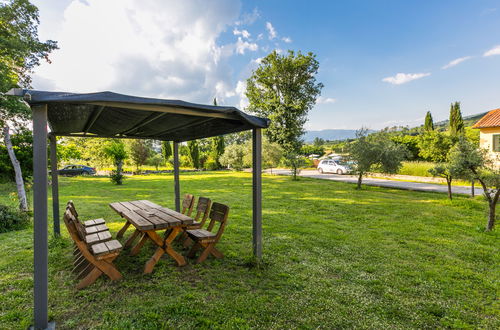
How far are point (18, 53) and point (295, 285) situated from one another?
9.03 m

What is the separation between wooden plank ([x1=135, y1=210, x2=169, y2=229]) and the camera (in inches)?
127

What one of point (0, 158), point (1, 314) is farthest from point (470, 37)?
point (0, 158)

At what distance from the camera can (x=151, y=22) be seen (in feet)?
28.8

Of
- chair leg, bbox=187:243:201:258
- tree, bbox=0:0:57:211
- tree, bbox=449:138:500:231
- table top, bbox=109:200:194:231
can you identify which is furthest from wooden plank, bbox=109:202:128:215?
tree, bbox=449:138:500:231

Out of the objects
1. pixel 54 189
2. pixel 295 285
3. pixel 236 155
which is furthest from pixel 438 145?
pixel 54 189

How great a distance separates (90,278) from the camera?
2.97m

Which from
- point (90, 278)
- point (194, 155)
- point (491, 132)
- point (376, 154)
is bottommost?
point (90, 278)

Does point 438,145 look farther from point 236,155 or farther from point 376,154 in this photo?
point 236,155

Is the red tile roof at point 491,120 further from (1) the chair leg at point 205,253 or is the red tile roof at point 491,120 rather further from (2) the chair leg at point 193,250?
(2) the chair leg at point 193,250

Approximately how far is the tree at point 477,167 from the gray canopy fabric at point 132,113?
16.9 feet

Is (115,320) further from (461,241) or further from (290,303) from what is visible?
(461,241)

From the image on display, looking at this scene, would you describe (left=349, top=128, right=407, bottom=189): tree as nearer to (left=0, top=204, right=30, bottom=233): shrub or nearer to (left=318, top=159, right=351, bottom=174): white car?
(left=318, top=159, right=351, bottom=174): white car

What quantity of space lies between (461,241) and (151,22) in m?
11.2

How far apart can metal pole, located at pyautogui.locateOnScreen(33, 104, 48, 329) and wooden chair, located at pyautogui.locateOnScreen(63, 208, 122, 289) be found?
550 millimetres
